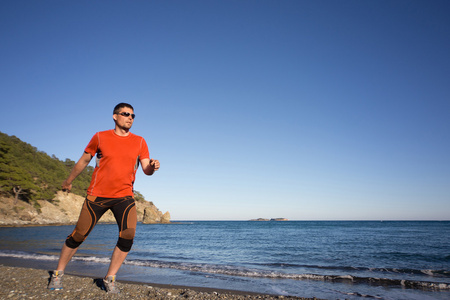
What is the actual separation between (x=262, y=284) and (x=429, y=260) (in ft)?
39.3

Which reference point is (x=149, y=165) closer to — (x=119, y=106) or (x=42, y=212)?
(x=119, y=106)

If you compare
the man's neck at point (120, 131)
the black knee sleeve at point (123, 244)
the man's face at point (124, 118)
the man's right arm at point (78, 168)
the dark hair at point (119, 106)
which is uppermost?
the dark hair at point (119, 106)

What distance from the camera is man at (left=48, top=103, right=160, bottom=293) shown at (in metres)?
3.54

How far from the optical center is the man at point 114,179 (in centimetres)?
354

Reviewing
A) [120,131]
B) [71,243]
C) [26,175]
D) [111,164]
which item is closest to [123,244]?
[71,243]

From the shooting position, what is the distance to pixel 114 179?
3.54m

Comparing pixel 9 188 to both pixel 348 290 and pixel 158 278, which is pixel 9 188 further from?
pixel 348 290

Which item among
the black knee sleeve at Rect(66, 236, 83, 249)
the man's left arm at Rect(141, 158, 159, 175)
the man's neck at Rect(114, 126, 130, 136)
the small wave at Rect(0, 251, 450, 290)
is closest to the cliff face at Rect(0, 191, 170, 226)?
the small wave at Rect(0, 251, 450, 290)

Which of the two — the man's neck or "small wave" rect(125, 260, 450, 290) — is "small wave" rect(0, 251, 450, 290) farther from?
the man's neck

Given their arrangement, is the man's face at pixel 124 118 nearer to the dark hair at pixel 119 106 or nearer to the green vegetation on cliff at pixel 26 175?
the dark hair at pixel 119 106

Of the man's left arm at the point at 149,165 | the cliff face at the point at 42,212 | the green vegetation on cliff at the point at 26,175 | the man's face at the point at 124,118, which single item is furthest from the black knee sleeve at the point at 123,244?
the green vegetation on cliff at the point at 26,175

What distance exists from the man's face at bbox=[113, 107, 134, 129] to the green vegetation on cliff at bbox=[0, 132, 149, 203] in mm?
51453

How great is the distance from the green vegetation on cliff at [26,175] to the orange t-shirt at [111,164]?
5133cm

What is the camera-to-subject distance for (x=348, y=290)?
6.78 meters
